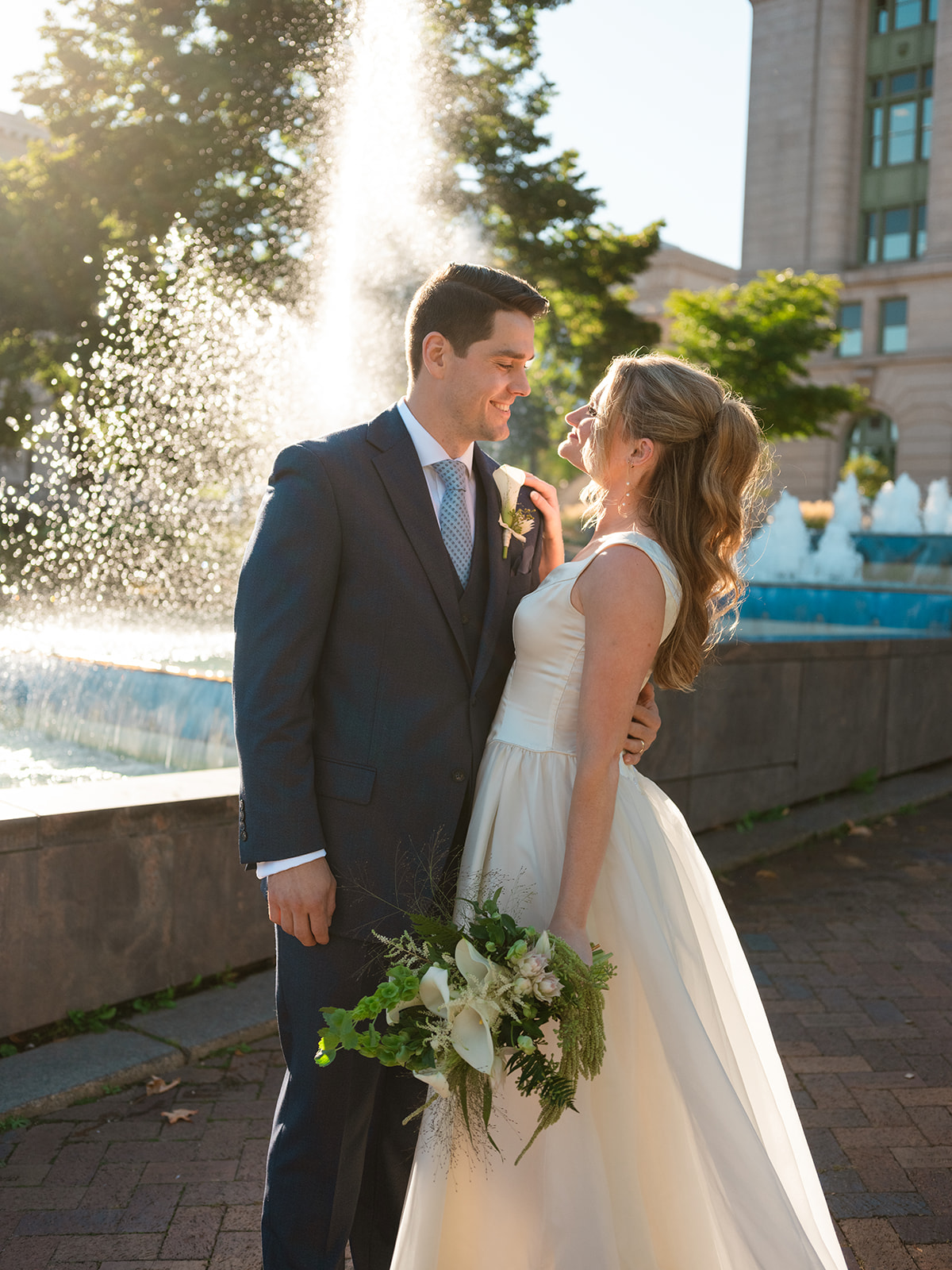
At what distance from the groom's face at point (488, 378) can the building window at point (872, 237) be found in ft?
161

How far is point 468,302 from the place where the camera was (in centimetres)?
250

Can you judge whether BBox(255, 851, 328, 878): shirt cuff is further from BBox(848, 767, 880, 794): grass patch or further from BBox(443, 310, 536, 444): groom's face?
BBox(848, 767, 880, 794): grass patch

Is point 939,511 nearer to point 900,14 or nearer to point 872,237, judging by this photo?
point 872,237

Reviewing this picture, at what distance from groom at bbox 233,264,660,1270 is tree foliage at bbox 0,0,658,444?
1804cm

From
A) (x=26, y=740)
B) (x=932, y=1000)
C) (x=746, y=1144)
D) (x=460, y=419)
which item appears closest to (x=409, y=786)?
(x=460, y=419)

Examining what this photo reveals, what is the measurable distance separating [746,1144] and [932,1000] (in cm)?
291

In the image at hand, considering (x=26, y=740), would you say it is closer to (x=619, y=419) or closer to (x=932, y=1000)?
(x=932, y=1000)

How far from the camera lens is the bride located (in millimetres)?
2332

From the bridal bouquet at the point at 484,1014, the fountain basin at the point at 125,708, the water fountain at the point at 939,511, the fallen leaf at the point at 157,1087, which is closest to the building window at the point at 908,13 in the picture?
the water fountain at the point at 939,511

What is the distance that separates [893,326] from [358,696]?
4816cm

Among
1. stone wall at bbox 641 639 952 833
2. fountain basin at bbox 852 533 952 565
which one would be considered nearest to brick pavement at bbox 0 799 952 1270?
stone wall at bbox 641 639 952 833

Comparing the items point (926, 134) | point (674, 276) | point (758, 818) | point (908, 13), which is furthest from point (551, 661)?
point (674, 276)

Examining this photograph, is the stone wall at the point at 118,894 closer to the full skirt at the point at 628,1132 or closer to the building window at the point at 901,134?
the full skirt at the point at 628,1132

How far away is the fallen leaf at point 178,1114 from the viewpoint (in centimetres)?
353
